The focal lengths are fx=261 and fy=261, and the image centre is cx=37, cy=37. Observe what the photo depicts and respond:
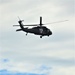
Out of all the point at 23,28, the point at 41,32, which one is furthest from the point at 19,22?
the point at 41,32

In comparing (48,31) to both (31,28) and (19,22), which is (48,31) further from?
(19,22)

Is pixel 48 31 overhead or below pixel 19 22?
below

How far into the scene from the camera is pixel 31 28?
15875 centimetres

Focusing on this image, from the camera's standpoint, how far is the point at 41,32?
15662cm

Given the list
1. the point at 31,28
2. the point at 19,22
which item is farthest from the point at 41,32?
the point at 19,22

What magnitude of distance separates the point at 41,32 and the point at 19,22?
76.6 feet

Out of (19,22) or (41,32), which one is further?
(19,22)

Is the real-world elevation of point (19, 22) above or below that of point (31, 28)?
above

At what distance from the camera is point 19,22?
17362 centimetres

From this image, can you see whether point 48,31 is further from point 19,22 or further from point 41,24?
point 19,22

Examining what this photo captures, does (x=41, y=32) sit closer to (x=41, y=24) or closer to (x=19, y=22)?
(x=41, y=24)

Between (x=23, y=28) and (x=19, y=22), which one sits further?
(x=19, y=22)

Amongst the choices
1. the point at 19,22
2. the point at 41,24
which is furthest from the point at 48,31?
the point at 19,22

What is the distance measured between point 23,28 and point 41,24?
40.1 ft
